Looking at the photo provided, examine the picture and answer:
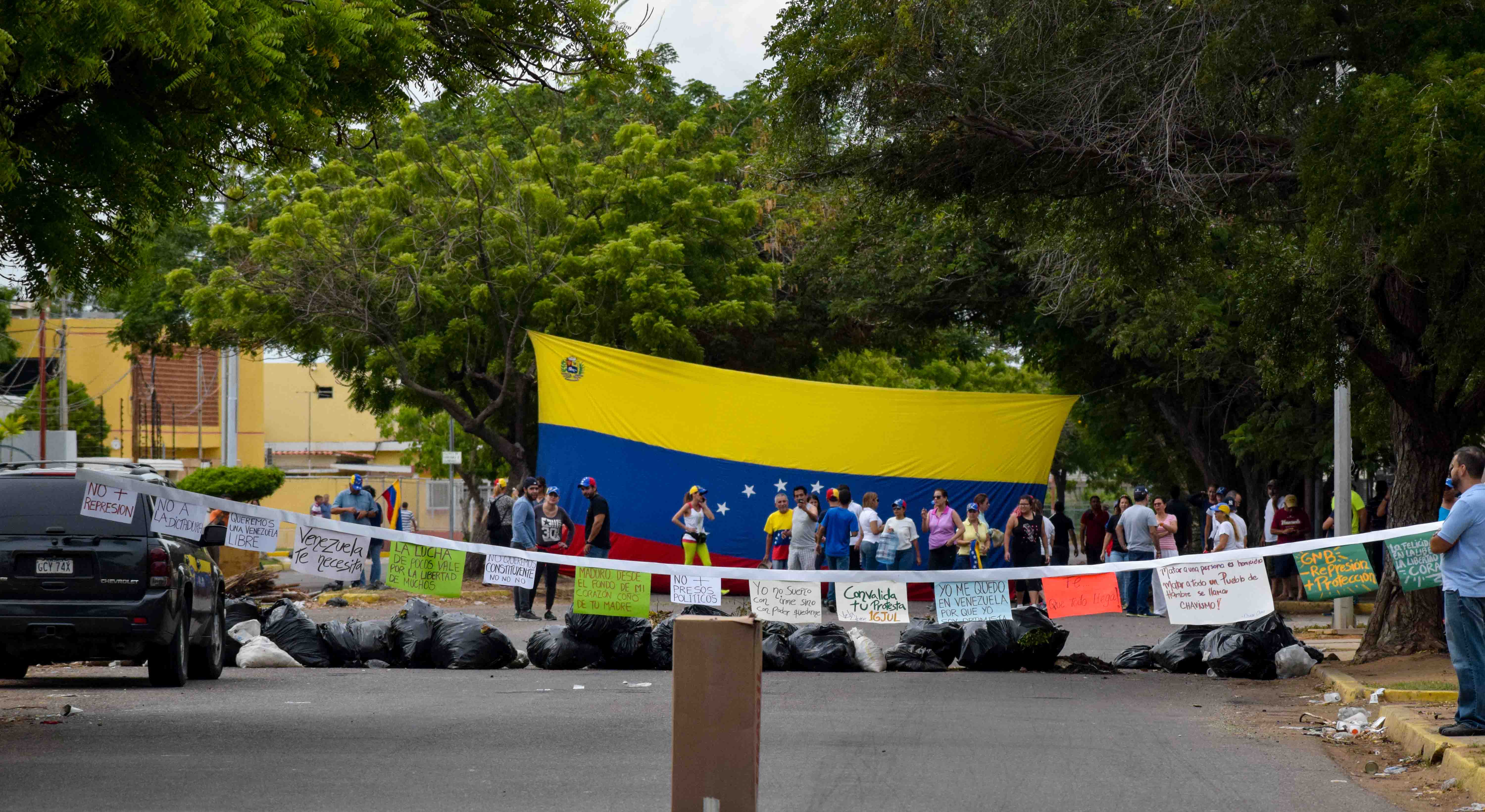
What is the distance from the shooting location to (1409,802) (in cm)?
746

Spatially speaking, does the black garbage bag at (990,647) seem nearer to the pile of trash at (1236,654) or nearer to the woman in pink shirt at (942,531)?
the pile of trash at (1236,654)

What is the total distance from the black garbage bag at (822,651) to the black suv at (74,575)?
534 cm

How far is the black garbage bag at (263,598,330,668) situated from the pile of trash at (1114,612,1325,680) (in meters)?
7.65

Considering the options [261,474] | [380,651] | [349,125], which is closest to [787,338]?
[261,474]

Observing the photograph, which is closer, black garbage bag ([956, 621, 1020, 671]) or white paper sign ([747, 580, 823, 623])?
white paper sign ([747, 580, 823, 623])

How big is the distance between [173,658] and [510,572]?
9.07 ft

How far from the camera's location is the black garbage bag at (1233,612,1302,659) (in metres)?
13.4

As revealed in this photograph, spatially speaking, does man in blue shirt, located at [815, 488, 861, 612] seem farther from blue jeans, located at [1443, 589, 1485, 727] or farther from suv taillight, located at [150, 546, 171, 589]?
blue jeans, located at [1443, 589, 1485, 727]

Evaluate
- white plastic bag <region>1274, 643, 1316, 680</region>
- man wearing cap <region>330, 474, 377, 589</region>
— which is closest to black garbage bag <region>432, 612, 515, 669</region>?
white plastic bag <region>1274, 643, 1316, 680</region>

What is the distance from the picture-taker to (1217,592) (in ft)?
37.1

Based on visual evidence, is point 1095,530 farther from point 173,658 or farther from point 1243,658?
point 173,658

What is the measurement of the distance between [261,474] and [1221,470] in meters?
19.5

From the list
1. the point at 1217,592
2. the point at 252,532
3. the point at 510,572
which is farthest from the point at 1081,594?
the point at 252,532

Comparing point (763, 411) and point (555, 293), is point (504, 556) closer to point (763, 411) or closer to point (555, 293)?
point (763, 411)
